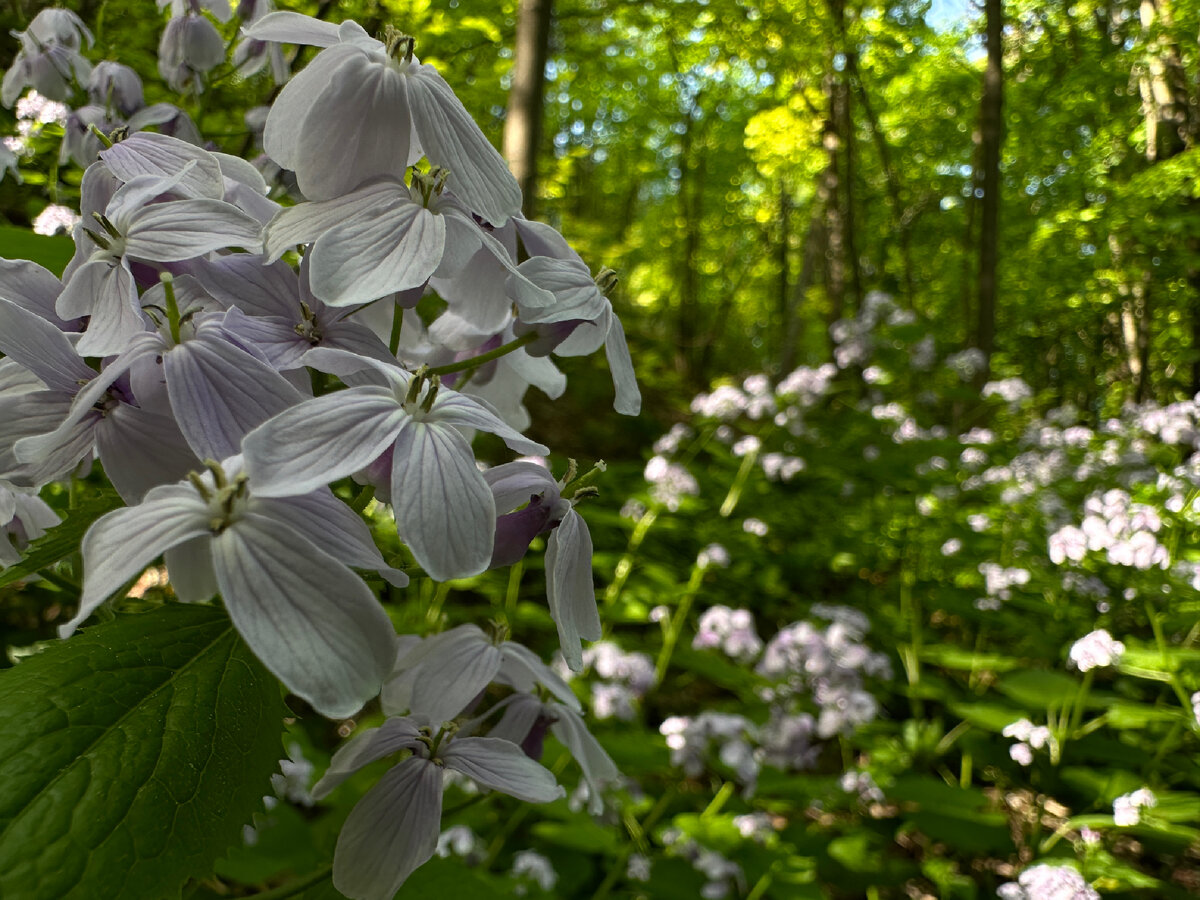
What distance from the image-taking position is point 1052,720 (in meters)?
2.80

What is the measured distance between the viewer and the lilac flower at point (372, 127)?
0.57 meters

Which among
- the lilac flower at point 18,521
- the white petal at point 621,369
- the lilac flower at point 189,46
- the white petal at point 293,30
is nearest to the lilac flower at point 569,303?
the white petal at point 621,369

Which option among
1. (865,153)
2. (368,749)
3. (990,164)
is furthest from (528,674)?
(865,153)

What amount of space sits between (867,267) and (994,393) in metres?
7.67

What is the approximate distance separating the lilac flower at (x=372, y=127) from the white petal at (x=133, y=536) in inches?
10.4

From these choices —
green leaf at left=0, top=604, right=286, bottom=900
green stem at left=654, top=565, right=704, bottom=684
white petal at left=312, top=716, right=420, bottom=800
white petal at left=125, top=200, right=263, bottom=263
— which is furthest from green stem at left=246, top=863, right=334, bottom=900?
green stem at left=654, top=565, right=704, bottom=684

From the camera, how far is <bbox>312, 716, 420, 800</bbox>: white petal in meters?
0.65

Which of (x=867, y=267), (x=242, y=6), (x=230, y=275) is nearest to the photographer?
(x=230, y=275)

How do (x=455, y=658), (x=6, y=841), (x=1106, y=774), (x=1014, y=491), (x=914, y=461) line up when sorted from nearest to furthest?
1. (x=6, y=841)
2. (x=455, y=658)
3. (x=1106, y=774)
4. (x=1014, y=491)
5. (x=914, y=461)

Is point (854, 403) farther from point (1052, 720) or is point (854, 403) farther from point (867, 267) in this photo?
point (867, 267)

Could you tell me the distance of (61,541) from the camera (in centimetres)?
56

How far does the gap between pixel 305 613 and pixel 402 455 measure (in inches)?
4.2

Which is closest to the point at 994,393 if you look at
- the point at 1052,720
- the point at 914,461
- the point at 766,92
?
the point at 914,461

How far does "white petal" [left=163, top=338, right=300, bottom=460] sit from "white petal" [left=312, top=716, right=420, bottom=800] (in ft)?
0.96
